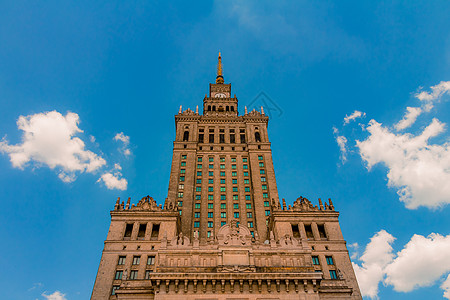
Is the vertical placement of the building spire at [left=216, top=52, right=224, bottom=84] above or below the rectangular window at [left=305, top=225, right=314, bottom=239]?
above

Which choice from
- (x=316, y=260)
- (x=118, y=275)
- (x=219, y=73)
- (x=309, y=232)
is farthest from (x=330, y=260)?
(x=219, y=73)

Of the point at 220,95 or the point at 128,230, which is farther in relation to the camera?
the point at 220,95

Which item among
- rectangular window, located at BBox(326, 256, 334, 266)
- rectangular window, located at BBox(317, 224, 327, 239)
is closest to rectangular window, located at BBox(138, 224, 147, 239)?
rectangular window, located at BBox(317, 224, 327, 239)

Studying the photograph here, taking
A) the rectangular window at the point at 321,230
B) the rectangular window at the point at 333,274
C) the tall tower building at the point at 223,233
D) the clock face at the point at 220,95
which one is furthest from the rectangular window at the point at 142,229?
the clock face at the point at 220,95

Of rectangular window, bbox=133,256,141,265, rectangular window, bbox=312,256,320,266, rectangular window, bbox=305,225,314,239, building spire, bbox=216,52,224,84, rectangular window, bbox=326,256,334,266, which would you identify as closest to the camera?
rectangular window, bbox=312,256,320,266

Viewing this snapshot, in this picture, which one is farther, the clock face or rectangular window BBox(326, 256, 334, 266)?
the clock face

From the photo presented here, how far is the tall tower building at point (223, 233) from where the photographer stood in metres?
40.2

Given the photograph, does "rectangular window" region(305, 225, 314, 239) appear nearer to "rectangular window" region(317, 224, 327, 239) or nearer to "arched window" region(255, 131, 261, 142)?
"rectangular window" region(317, 224, 327, 239)

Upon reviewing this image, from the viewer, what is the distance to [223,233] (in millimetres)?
45500

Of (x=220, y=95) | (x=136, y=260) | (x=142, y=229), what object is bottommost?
(x=136, y=260)

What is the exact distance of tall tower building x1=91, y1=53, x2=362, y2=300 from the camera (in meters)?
40.2

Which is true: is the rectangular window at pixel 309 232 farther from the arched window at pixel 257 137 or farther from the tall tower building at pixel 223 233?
the arched window at pixel 257 137

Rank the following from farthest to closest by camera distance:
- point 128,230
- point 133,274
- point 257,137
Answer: point 257,137
point 128,230
point 133,274

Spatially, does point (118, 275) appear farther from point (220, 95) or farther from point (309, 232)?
point (220, 95)
